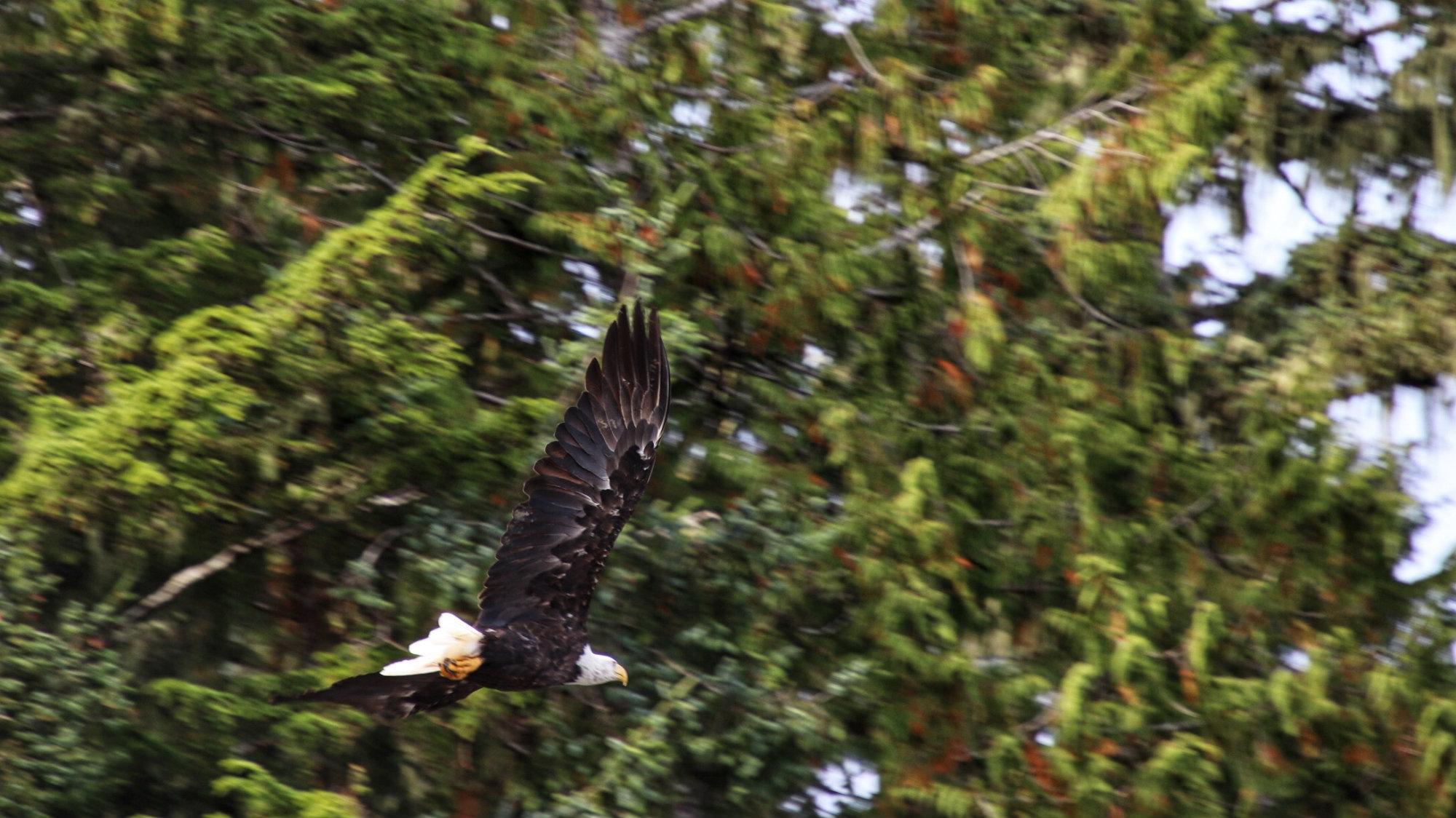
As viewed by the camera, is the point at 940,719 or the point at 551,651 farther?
the point at 940,719

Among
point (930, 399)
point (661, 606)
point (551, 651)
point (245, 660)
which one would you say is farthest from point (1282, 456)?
point (245, 660)

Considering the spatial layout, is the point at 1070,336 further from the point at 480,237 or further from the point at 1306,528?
the point at 480,237

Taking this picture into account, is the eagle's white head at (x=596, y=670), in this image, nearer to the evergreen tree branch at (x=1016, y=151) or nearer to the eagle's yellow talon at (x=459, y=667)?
the eagle's yellow talon at (x=459, y=667)

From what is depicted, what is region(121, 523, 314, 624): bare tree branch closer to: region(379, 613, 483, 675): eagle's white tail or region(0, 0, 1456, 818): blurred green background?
region(0, 0, 1456, 818): blurred green background

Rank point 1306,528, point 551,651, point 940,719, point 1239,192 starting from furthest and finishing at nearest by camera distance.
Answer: point 1239,192
point 1306,528
point 940,719
point 551,651

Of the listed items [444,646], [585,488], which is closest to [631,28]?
[585,488]

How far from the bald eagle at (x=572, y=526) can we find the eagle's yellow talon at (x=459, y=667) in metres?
0.04

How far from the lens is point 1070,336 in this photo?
721 centimetres

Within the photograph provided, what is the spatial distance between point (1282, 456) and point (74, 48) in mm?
5268

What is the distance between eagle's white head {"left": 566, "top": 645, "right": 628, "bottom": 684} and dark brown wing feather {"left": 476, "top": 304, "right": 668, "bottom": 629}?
0.13 metres

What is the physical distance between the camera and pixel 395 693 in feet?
19.2

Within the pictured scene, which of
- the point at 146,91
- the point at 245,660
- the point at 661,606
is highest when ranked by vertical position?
the point at 146,91

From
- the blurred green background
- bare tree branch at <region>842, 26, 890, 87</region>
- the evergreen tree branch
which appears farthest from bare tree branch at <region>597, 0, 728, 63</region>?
the evergreen tree branch

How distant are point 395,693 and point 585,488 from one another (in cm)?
96
